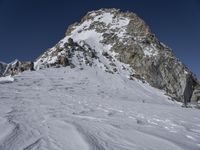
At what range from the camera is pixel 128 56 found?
36.0m

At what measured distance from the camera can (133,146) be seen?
5.87 meters

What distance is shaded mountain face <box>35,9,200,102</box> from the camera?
31.2m

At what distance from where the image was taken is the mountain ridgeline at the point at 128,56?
31.1 meters

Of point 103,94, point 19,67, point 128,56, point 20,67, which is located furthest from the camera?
point 128,56

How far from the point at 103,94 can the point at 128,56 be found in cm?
1706

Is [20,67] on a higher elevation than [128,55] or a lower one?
lower

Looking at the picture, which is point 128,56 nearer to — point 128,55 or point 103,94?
point 128,55

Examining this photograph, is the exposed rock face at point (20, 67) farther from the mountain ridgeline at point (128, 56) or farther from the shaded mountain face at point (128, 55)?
the mountain ridgeline at point (128, 56)

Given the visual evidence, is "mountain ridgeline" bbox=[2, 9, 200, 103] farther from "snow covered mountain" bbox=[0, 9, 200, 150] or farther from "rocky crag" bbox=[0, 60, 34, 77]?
"rocky crag" bbox=[0, 60, 34, 77]

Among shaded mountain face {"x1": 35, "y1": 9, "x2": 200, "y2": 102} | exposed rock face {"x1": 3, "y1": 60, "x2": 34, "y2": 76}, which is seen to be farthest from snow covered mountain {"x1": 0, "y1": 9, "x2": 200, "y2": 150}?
shaded mountain face {"x1": 35, "y1": 9, "x2": 200, "y2": 102}

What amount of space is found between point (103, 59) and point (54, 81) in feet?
46.8

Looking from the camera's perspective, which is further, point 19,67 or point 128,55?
point 128,55

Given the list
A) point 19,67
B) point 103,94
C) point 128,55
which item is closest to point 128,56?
Answer: point 128,55

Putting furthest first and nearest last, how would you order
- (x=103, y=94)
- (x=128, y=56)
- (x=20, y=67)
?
(x=128, y=56) → (x=20, y=67) → (x=103, y=94)
